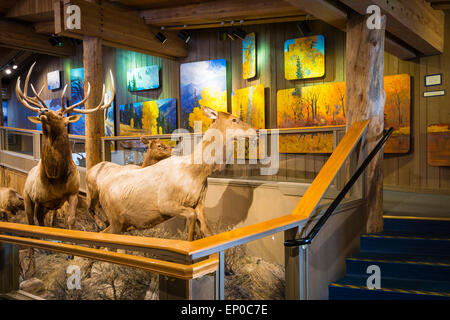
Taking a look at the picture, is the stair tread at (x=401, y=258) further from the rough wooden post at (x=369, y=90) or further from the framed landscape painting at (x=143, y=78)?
the framed landscape painting at (x=143, y=78)

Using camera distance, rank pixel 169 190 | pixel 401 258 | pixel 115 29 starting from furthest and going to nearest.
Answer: pixel 115 29 → pixel 169 190 → pixel 401 258

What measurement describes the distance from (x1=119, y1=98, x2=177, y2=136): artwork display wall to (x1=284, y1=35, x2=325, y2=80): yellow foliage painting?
2.82 metres

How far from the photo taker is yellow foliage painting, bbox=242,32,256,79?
24.1 feet

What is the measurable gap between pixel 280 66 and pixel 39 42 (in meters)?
6.24

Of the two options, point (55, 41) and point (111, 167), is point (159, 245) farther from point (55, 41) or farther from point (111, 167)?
point (55, 41)

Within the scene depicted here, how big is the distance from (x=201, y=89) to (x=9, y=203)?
13.4 feet

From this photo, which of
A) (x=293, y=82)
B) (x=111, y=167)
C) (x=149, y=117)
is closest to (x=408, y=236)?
(x=111, y=167)

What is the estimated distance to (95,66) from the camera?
6297mm

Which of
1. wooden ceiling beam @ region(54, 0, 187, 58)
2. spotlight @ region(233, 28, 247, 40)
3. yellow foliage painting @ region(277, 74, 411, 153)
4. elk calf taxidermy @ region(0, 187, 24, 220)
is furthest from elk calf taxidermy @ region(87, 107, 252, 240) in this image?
spotlight @ region(233, 28, 247, 40)

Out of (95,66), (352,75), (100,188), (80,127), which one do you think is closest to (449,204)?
(352,75)

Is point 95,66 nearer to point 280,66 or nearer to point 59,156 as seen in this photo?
point 59,156

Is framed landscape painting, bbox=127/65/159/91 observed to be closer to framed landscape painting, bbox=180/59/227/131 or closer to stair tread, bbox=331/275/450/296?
framed landscape painting, bbox=180/59/227/131

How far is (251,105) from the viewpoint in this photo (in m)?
7.41

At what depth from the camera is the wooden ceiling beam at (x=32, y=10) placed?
27.2 feet
